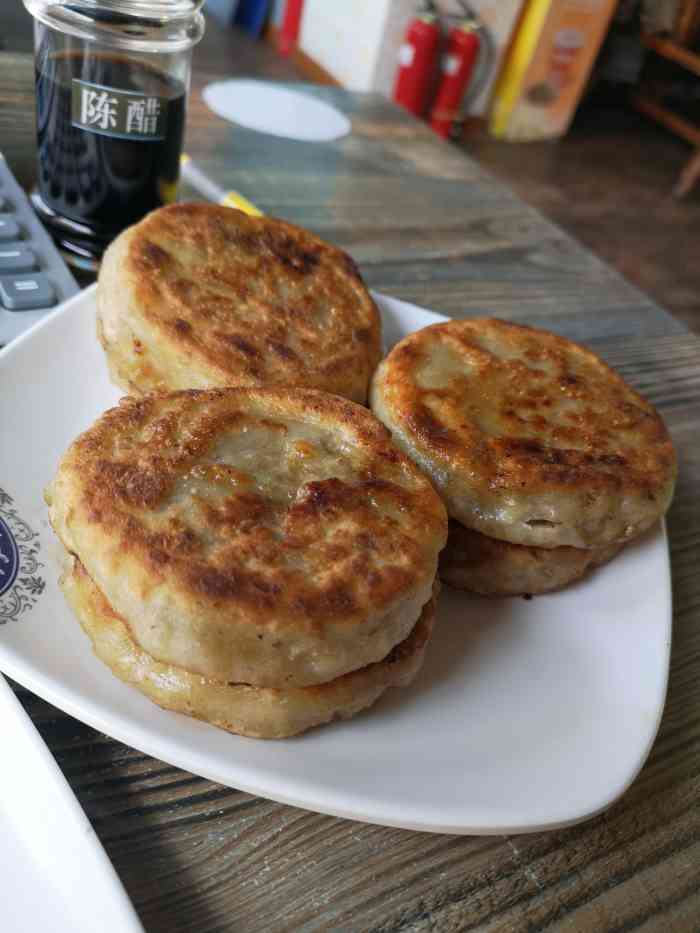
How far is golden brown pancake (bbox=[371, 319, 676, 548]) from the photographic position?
0.87m

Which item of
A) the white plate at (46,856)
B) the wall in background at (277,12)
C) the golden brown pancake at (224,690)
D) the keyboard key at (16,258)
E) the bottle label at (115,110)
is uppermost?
the bottle label at (115,110)

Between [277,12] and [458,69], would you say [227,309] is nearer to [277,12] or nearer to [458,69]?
[458,69]

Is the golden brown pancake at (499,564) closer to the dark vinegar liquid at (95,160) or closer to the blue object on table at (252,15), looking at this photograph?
the dark vinegar liquid at (95,160)

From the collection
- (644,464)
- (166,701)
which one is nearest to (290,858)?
(166,701)

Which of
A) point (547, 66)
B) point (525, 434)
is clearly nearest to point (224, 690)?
point (525, 434)

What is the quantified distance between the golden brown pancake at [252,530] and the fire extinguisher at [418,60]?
11.8 feet

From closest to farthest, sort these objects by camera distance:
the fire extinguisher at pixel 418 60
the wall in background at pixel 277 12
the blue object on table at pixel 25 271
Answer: the blue object on table at pixel 25 271 < the fire extinguisher at pixel 418 60 < the wall in background at pixel 277 12

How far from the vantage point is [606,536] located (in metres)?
0.90

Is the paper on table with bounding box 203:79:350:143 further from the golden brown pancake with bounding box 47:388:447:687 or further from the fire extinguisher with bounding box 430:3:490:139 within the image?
the fire extinguisher with bounding box 430:3:490:139

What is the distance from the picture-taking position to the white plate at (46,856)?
0.57m

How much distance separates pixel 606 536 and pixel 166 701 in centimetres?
48

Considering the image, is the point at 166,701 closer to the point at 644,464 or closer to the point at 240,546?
the point at 240,546

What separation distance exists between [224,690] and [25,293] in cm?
67

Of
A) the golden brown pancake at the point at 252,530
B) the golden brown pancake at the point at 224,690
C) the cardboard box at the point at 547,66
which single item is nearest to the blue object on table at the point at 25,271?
the golden brown pancake at the point at 252,530
